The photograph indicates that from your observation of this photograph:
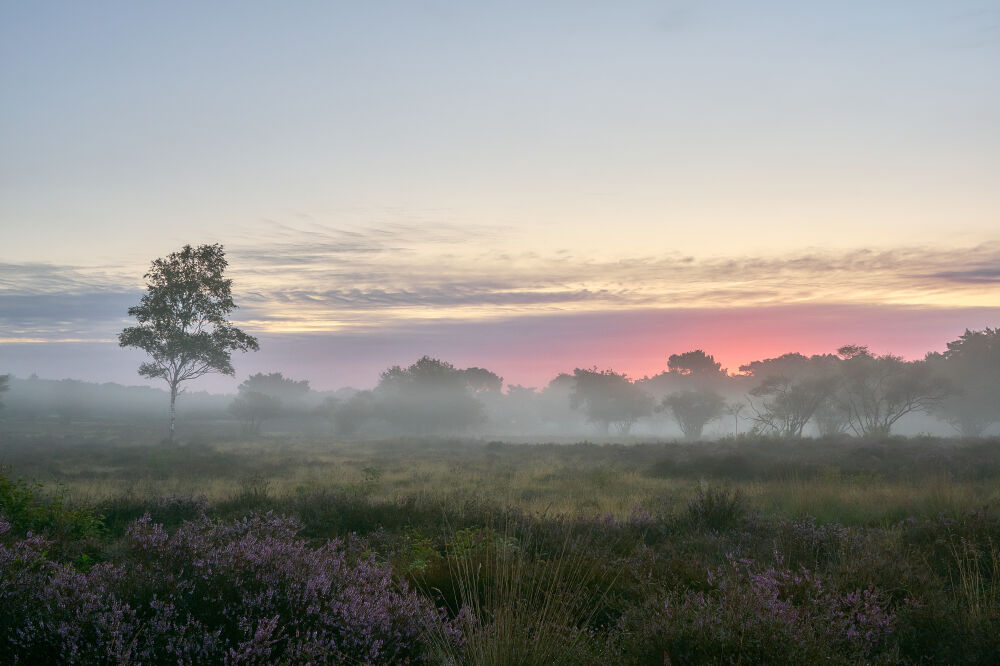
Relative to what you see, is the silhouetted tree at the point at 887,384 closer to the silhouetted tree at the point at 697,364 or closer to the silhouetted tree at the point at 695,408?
the silhouetted tree at the point at 695,408

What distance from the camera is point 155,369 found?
34.8 m

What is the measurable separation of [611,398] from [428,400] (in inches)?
1084

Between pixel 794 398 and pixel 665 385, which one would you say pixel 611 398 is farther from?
pixel 794 398

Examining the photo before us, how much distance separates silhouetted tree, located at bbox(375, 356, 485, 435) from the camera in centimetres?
7250

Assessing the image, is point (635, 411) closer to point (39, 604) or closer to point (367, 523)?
point (367, 523)

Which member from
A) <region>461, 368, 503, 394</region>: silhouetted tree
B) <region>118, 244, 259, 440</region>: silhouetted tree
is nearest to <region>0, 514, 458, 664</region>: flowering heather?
<region>118, 244, 259, 440</region>: silhouetted tree

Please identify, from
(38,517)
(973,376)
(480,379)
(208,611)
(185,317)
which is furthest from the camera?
(480,379)

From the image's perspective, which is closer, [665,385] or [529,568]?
[529,568]

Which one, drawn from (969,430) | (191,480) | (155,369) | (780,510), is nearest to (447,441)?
(155,369)

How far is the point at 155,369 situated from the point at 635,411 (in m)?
63.3

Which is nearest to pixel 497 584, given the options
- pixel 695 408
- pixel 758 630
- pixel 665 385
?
pixel 758 630

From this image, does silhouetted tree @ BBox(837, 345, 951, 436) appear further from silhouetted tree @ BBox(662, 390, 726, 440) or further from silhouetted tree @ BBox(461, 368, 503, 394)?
silhouetted tree @ BBox(461, 368, 503, 394)

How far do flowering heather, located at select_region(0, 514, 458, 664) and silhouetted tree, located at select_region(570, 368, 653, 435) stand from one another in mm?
81431

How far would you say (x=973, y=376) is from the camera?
54.4m
